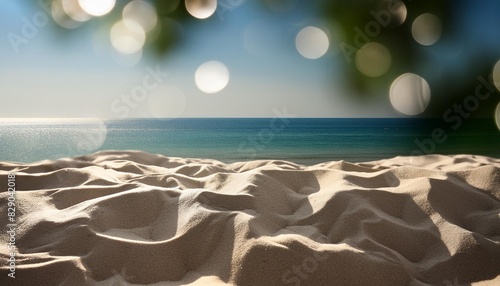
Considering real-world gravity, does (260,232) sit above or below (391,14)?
below

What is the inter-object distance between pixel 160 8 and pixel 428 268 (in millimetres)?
1233

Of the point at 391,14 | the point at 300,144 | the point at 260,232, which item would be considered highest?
the point at 391,14

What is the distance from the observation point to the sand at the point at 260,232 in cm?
123

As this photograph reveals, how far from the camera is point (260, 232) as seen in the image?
4.64ft

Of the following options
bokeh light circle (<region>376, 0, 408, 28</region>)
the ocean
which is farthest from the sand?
bokeh light circle (<region>376, 0, 408, 28</region>)

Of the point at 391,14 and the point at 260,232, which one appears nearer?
the point at 391,14

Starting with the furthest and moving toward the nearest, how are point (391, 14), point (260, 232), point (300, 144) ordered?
point (300, 144)
point (260, 232)
point (391, 14)

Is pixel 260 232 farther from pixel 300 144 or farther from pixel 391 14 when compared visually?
pixel 300 144

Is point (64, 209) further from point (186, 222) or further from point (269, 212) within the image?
point (269, 212)

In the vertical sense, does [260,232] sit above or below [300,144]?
above

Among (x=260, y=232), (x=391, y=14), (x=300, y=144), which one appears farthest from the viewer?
(x=300, y=144)

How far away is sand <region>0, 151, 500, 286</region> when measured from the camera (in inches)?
48.4

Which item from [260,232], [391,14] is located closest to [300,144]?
[260,232]

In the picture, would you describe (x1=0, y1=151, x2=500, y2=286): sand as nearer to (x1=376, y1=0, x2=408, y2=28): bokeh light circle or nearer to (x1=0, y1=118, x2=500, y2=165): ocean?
(x1=0, y1=118, x2=500, y2=165): ocean
